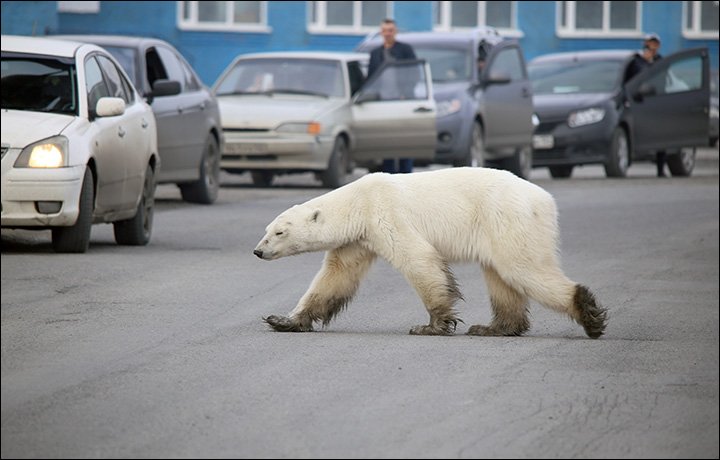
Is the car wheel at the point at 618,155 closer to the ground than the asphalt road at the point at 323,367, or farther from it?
closer to the ground

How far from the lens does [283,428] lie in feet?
21.3

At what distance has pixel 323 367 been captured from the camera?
812 cm

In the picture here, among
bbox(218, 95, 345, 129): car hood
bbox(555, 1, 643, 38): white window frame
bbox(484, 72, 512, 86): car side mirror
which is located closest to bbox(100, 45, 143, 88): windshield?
bbox(218, 95, 345, 129): car hood

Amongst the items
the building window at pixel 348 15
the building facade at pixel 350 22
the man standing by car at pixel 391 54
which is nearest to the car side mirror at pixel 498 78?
the man standing by car at pixel 391 54

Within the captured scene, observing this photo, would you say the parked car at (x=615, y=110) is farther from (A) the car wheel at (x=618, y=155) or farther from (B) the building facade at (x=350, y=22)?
(B) the building facade at (x=350, y=22)

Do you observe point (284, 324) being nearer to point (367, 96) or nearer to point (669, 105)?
point (367, 96)

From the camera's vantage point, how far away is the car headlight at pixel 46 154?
43.3 ft

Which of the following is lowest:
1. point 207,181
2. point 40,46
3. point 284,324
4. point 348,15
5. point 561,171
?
point 561,171

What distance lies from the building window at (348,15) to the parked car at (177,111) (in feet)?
69.2

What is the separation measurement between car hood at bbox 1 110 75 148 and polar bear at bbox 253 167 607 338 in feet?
13.2

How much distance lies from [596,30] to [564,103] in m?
18.0

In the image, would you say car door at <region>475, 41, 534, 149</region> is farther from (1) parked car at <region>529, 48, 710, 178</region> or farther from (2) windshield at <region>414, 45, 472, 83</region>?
(1) parked car at <region>529, 48, 710, 178</region>

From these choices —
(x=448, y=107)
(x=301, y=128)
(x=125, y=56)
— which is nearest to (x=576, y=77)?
(x=448, y=107)

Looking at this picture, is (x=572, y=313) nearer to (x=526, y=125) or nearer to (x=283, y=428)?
(x=283, y=428)
